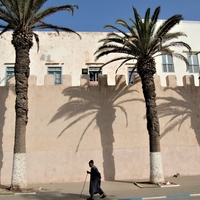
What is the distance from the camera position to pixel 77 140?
13984 millimetres

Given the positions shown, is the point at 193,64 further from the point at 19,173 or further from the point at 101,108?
the point at 19,173

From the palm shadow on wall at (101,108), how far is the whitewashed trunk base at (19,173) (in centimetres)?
332

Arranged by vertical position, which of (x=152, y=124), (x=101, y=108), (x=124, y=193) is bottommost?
(x=124, y=193)

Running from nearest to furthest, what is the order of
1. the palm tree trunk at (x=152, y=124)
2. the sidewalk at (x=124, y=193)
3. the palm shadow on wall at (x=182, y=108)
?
1. the sidewalk at (x=124, y=193)
2. the palm tree trunk at (x=152, y=124)
3. the palm shadow on wall at (x=182, y=108)

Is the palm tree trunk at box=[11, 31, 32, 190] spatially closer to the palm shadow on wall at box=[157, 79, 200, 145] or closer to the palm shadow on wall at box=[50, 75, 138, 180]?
the palm shadow on wall at box=[50, 75, 138, 180]

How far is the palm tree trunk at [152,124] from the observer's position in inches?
472

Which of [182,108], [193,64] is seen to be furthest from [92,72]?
[193,64]

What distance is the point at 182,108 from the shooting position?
15398mm

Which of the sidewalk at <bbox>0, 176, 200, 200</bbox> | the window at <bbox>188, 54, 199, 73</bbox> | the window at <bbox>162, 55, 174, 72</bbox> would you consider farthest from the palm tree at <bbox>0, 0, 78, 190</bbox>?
the window at <bbox>188, 54, 199, 73</bbox>

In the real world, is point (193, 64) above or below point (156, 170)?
above

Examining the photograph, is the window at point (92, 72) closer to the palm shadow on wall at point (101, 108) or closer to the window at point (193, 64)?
the palm shadow on wall at point (101, 108)

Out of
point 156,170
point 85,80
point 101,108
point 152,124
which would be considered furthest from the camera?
point 85,80

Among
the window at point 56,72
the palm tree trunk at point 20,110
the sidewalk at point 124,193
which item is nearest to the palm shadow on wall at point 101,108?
the sidewalk at point 124,193

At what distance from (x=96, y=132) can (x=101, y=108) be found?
145 cm
